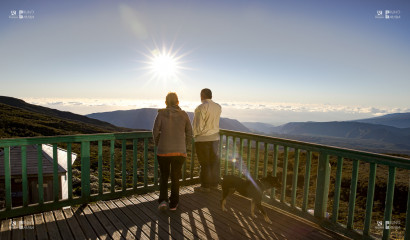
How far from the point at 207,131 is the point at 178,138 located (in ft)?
3.40

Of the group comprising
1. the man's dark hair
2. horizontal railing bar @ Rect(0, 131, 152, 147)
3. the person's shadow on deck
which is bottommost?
the person's shadow on deck

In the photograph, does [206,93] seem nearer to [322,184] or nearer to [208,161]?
[208,161]

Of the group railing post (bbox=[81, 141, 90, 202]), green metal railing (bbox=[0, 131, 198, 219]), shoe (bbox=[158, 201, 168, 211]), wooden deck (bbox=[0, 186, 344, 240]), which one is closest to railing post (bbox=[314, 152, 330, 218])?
wooden deck (bbox=[0, 186, 344, 240])

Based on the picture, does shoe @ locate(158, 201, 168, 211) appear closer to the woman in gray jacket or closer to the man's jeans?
the woman in gray jacket

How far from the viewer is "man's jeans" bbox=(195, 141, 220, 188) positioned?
5039mm

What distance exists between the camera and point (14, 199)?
1129cm

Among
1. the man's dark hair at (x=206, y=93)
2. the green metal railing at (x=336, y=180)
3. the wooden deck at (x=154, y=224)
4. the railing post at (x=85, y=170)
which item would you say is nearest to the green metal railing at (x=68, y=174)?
the railing post at (x=85, y=170)

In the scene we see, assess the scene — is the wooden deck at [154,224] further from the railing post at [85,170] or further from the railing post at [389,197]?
the railing post at [389,197]

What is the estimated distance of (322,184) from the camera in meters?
3.87

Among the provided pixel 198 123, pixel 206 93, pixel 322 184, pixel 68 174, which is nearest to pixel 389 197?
pixel 322 184

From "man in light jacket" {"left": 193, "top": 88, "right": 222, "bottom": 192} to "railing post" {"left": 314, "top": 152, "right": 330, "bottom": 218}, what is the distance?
204cm

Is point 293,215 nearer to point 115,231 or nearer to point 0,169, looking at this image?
point 115,231

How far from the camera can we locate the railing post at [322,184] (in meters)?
3.83

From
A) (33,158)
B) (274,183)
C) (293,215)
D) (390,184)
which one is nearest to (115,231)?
(274,183)
